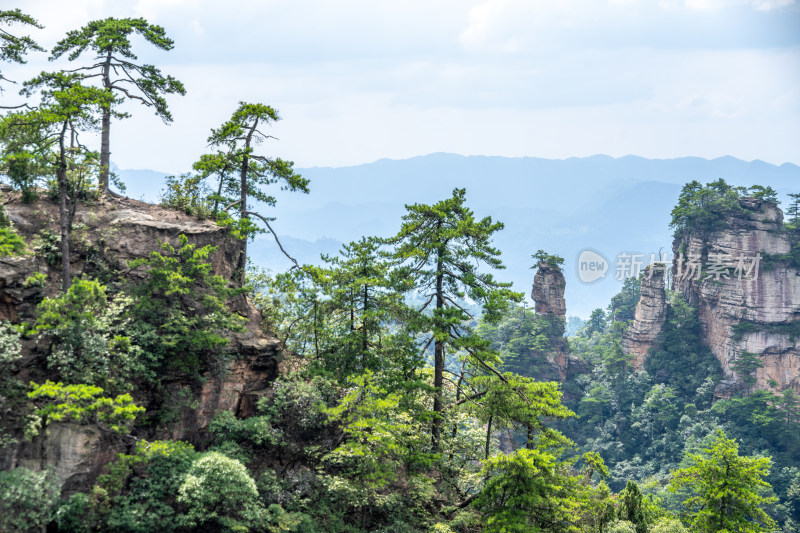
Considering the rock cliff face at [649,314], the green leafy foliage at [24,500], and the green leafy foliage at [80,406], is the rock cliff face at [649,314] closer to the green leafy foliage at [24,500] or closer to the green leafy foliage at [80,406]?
the green leafy foliage at [80,406]

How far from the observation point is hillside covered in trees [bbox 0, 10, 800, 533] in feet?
40.1

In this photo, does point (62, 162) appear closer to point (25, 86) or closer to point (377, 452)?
point (25, 86)

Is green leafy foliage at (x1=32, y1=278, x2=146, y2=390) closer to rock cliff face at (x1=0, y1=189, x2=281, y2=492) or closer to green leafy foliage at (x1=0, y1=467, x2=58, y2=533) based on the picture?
rock cliff face at (x1=0, y1=189, x2=281, y2=492)

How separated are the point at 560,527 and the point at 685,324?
4778cm

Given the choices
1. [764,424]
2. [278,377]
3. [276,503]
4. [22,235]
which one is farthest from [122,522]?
[764,424]

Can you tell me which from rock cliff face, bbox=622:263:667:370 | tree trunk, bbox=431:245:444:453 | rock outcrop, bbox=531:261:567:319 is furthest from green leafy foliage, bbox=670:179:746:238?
tree trunk, bbox=431:245:444:453

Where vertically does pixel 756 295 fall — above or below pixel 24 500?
above

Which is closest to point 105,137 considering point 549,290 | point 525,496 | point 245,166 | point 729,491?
point 245,166

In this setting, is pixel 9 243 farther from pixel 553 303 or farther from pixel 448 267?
pixel 553 303

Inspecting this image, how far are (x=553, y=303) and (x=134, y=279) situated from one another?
48540 millimetres

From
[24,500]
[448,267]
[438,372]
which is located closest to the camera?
[24,500]

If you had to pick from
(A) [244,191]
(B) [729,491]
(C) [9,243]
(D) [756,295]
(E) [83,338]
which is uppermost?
(D) [756,295]

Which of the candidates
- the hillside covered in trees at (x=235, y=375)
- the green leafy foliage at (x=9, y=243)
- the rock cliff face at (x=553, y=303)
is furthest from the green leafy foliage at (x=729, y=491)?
the rock cliff face at (x=553, y=303)

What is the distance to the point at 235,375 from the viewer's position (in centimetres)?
1609
